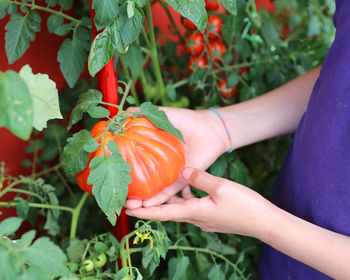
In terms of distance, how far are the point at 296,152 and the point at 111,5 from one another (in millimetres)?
Result: 500

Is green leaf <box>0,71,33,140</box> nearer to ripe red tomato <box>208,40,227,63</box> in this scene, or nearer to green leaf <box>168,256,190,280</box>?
green leaf <box>168,256,190,280</box>

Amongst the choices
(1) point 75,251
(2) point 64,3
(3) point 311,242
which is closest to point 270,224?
(3) point 311,242

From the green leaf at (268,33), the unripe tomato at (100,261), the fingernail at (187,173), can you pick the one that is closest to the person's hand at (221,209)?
the fingernail at (187,173)

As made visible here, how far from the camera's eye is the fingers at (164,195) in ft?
2.50

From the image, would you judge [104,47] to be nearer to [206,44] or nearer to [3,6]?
[3,6]

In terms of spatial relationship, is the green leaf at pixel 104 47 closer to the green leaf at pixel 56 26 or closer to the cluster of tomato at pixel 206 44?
the green leaf at pixel 56 26

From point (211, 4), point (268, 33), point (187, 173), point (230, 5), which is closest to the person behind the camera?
point (230, 5)

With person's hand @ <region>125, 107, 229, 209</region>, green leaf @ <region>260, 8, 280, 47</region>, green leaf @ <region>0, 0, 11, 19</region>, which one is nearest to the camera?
green leaf @ <region>0, 0, 11, 19</region>

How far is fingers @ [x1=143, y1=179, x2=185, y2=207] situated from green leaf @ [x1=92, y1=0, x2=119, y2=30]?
0.35 m

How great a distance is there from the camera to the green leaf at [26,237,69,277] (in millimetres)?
460

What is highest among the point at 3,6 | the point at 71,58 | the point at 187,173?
the point at 3,6

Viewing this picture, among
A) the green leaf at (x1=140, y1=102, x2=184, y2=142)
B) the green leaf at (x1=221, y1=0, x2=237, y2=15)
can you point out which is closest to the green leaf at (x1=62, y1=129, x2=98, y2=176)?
the green leaf at (x1=140, y1=102, x2=184, y2=142)

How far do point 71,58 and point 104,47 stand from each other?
0.19 m

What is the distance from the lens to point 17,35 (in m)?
0.75
